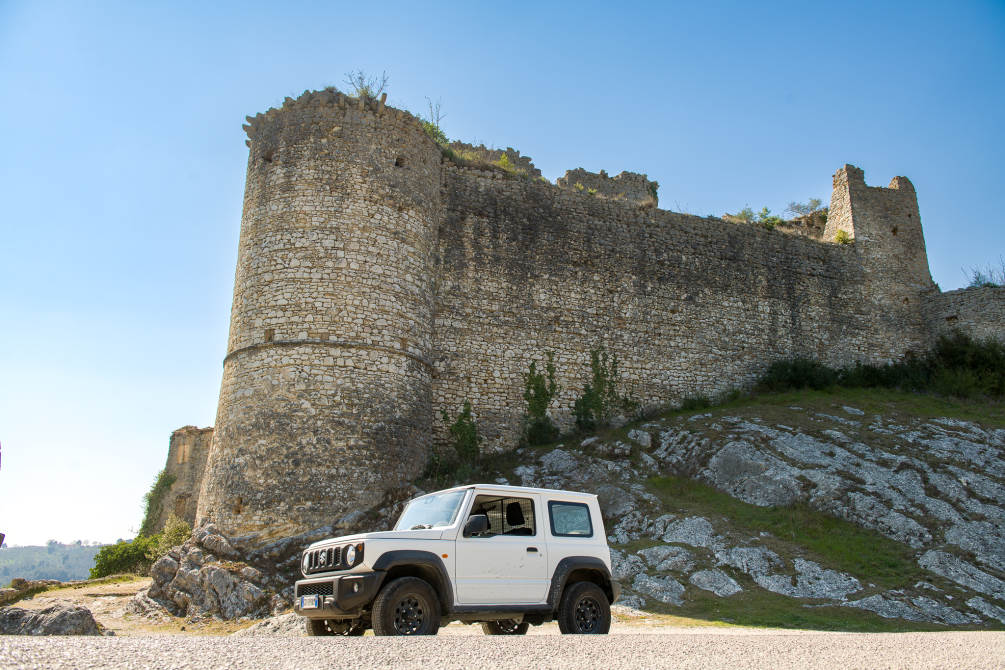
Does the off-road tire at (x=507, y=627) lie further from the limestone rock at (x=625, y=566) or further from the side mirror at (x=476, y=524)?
the limestone rock at (x=625, y=566)

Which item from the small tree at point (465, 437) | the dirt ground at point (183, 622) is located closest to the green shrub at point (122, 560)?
the dirt ground at point (183, 622)

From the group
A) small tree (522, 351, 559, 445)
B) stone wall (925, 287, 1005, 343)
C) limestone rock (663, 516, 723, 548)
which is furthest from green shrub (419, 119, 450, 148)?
stone wall (925, 287, 1005, 343)

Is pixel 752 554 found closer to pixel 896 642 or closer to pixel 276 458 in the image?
pixel 896 642

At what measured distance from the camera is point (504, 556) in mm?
7293

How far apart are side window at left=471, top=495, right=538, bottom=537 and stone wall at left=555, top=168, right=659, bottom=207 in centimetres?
1774

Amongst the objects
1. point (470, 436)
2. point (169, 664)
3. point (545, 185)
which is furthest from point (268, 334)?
point (169, 664)

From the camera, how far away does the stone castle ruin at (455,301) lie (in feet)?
43.8

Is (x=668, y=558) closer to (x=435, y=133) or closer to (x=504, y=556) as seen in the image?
(x=504, y=556)

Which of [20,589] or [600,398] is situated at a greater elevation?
[600,398]

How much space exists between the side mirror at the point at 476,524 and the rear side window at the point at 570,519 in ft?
3.55

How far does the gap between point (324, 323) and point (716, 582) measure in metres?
8.16

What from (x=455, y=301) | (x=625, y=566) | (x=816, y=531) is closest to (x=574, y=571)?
(x=625, y=566)

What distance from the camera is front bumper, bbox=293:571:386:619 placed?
21.2ft

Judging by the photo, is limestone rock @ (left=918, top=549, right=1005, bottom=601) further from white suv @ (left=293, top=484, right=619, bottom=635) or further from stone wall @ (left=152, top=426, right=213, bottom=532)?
stone wall @ (left=152, top=426, right=213, bottom=532)
